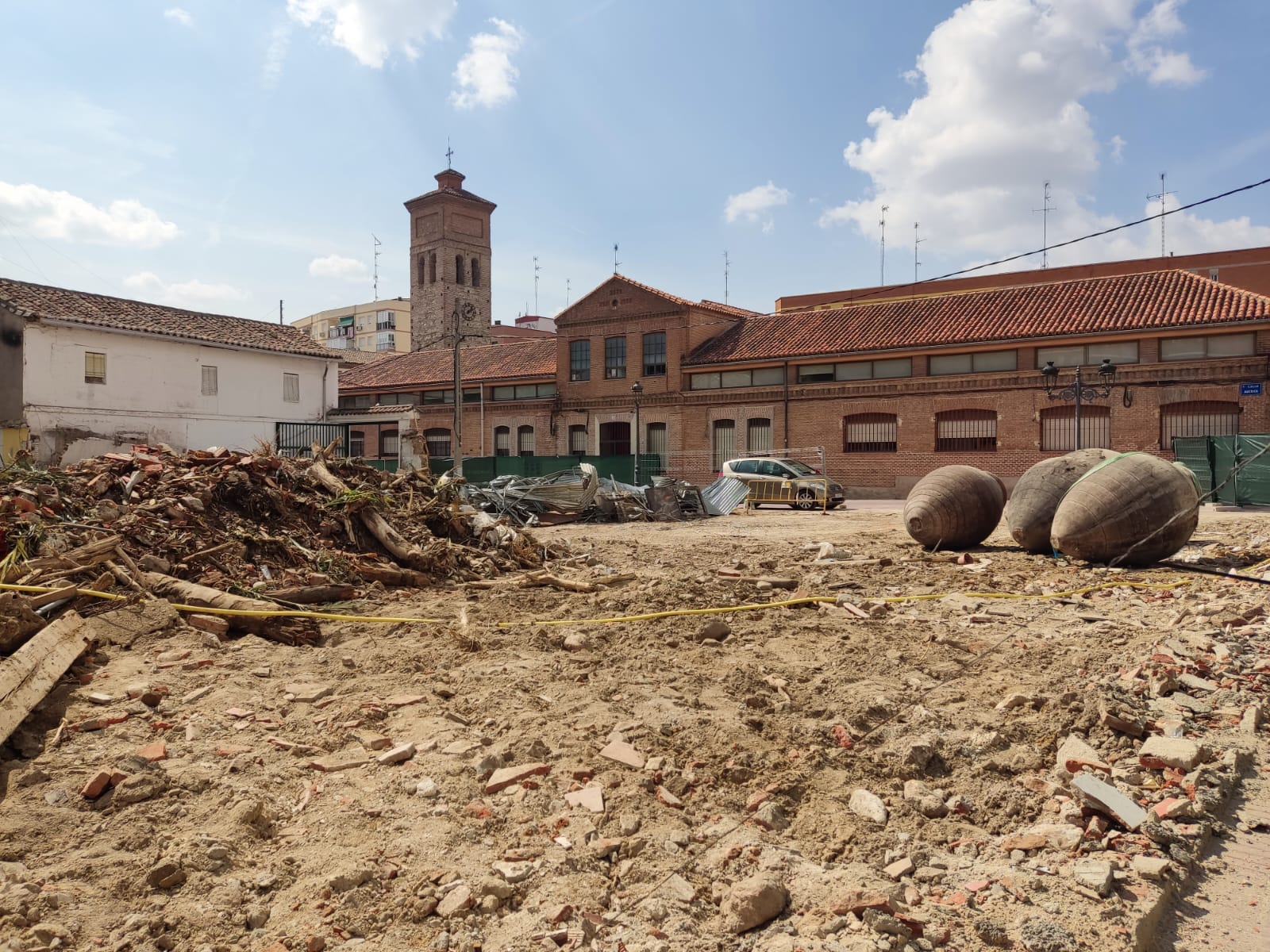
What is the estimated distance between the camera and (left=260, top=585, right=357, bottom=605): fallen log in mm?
7898

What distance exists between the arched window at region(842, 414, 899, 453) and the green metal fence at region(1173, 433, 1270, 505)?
30.0ft

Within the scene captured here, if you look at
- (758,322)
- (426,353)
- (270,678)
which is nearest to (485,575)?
(270,678)

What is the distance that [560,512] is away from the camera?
63.0 ft

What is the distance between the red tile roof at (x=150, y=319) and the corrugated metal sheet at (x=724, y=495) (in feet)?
61.9

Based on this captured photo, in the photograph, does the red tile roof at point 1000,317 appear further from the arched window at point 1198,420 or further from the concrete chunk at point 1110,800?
the concrete chunk at point 1110,800

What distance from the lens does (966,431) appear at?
28.0 metres

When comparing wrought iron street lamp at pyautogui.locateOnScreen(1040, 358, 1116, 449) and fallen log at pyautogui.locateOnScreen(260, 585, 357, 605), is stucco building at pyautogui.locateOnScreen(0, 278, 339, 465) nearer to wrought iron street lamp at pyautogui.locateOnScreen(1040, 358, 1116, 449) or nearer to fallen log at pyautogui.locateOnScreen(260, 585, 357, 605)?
fallen log at pyautogui.locateOnScreen(260, 585, 357, 605)

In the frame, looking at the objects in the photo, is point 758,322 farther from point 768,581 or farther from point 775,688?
point 775,688

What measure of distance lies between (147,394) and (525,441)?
15731mm

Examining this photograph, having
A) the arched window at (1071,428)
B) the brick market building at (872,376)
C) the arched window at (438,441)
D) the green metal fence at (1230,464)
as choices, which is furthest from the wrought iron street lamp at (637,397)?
the green metal fence at (1230,464)

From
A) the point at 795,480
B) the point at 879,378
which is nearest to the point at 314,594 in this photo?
the point at 795,480

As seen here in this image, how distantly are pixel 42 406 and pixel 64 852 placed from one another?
1086 inches

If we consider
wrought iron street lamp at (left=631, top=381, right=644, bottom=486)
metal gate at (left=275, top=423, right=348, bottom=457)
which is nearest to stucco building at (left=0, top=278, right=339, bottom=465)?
metal gate at (left=275, top=423, right=348, bottom=457)

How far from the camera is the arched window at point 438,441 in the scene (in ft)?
133
